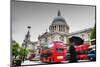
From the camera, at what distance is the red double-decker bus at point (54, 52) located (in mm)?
2652

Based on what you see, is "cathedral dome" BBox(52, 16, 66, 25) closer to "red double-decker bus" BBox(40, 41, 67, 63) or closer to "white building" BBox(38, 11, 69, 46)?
"white building" BBox(38, 11, 69, 46)

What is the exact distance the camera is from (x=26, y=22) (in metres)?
2.56

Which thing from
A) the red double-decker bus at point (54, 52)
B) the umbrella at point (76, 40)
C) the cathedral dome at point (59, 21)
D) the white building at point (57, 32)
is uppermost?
the cathedral dome at point (59, 21)

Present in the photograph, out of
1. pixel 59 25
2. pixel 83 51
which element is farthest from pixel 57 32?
pixel 83 51

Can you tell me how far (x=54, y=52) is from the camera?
8.89 ft

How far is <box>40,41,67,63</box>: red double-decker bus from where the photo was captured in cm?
265

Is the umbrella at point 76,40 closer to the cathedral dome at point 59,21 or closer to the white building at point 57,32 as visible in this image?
the white building at point 57,32

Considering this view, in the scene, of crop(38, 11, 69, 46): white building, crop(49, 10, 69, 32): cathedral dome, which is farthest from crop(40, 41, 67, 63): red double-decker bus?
crop(49, 10, 69, 32): cathedral dome

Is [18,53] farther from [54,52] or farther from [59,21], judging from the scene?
[59,21]

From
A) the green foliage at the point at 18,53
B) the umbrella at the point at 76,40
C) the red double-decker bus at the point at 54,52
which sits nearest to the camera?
the green foliage at the point at 18,53

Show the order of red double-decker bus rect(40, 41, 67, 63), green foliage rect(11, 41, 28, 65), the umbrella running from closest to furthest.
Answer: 1. green foliage rect(11, 41, 28, 65)
2. red double-decker bus rect(40, 41, 67, 63)
3. the umbrella

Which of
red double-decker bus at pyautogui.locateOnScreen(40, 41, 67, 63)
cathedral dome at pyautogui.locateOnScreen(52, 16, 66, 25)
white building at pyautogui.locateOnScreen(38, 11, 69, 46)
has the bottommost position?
red double-decker bus at pyautogui.locateOnScreen(40, 41, 67, 63)

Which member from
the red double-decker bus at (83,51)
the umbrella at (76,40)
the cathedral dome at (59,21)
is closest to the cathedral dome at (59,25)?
the cathedral dome at (59,21)

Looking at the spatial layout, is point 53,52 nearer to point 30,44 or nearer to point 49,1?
→ point 30,44
